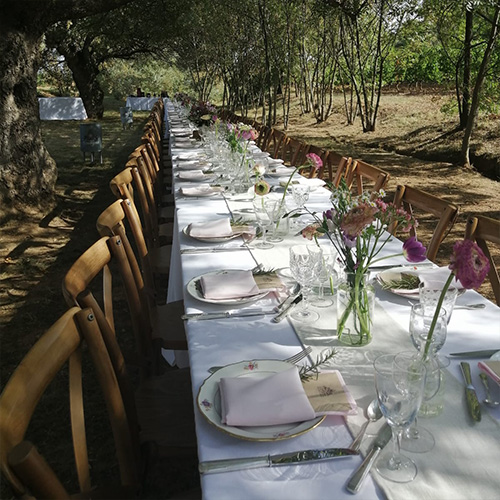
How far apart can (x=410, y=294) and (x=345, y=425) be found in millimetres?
702

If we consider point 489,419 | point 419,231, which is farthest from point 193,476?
point 419,231

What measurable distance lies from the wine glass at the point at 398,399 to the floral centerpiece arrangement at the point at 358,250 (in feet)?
1.14

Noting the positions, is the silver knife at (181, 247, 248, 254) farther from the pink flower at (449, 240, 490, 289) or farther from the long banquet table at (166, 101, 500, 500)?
the pink flower at (449, 240, 490, 289)

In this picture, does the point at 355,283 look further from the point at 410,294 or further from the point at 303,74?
the point at 303,74

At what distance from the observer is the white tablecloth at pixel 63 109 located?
15.4m

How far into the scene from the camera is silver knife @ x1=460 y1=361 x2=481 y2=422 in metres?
1.05

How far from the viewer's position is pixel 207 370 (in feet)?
4.04

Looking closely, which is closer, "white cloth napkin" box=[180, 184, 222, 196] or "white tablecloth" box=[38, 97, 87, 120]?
"white cloth napkin" box=[180, 184, 222, 196]

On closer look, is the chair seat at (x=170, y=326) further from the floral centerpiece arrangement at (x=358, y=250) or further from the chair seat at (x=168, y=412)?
the floral centerpiece arrangement at (x=358, y=250)

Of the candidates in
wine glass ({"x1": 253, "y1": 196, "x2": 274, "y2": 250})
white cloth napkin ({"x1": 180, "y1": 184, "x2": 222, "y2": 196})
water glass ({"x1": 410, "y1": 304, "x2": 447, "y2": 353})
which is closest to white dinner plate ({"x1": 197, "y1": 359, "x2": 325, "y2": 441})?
water glass ({"x1": 410, "y1": 304, "x2": 447, "y2": 353})

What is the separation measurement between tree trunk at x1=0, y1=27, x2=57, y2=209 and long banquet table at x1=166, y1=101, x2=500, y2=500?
3.93m

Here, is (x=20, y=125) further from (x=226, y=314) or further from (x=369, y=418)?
(x=369, y=418)

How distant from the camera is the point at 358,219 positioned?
3.96 ft

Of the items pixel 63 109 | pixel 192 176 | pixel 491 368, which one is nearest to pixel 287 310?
pixel 491 368
